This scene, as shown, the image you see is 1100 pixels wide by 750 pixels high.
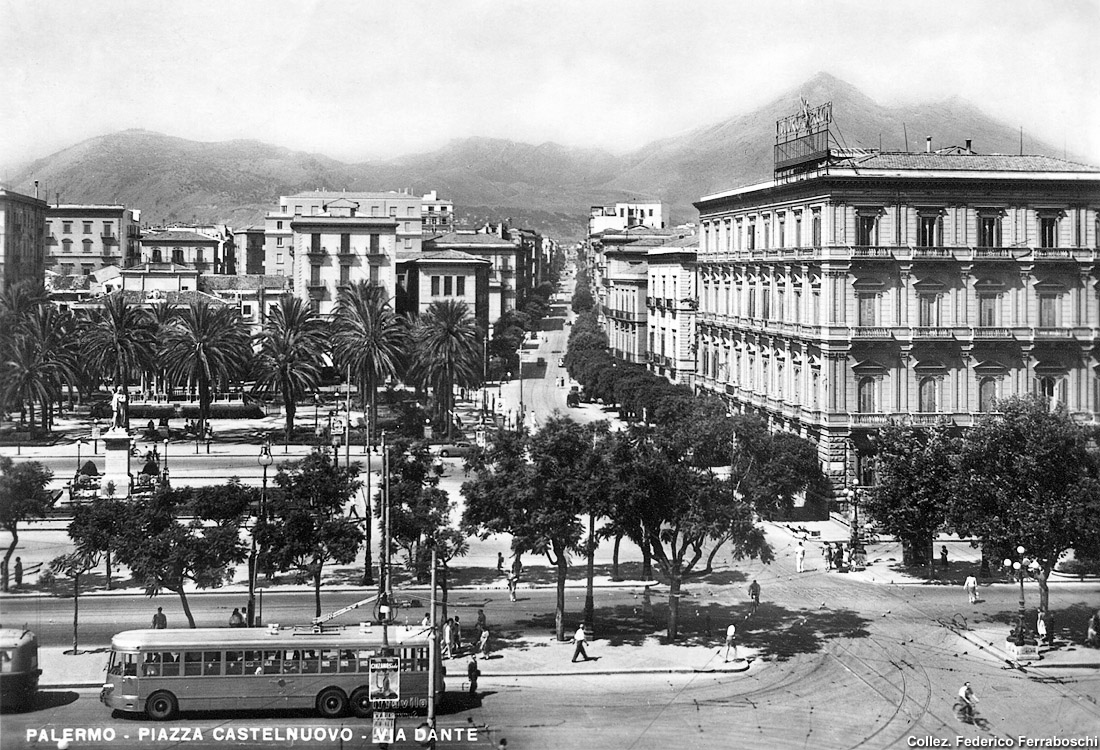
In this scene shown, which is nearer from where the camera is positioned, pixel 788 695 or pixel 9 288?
pixel 788 695

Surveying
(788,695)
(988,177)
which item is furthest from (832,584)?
(988,177)

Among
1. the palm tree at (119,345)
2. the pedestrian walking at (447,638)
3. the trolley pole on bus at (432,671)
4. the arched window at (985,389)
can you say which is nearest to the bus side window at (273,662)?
the trolley pole on bus at (432,671)

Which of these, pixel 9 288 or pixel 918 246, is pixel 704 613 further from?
pixel 9 288

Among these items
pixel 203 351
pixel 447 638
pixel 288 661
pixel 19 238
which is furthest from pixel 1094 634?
pixel 19 238

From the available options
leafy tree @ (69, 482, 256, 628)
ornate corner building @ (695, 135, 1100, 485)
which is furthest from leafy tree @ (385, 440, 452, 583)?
ornate corner building @ (695, 135, 1100, 485)

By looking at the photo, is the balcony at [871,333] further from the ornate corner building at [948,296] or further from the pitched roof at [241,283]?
the pitched roof at [241,283]

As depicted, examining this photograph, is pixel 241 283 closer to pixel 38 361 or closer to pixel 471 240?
pixel 471 240

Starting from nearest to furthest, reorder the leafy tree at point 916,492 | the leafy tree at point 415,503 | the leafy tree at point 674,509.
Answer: the leafy tree at point 674,509
the leafy tree at point 415,503
the leafy tree at point 916,492
